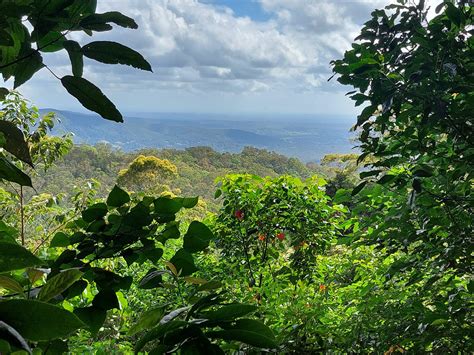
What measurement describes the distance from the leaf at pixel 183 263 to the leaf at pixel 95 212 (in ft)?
0.29

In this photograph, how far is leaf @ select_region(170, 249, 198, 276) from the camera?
43 cm

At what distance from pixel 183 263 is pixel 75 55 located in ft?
0.76

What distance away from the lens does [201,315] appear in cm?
32

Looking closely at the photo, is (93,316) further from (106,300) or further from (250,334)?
(250,334)

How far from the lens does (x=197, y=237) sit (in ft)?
1.46

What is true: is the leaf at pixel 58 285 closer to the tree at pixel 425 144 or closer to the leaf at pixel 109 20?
the leaf at pixel 109 20

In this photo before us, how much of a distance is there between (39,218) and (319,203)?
110 inches

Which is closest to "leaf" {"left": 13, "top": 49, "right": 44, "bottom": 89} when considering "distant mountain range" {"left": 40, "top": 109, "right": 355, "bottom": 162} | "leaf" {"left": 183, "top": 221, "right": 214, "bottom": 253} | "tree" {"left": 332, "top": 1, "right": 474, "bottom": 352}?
"leaf" {"left": 183, "top": 221, "right": 214, "bottom": 253}

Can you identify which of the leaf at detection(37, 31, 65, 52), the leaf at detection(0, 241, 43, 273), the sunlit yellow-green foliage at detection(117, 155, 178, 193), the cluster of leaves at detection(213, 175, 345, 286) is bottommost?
the sunlit yellow-green foliage at detection(117, 155, 178, 193)

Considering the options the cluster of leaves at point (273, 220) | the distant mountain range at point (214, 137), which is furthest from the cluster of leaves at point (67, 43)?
the distant mountain range at point (214, 137)

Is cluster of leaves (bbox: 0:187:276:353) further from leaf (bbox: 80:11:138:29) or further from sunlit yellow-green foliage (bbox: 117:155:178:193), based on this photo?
sunlit yellow-green foliage (bbox: 117:155:178:193)

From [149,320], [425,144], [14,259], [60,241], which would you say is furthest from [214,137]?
[14,259]

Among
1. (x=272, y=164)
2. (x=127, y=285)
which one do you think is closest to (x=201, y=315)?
(x=127, y=285)

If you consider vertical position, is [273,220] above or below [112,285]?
below
